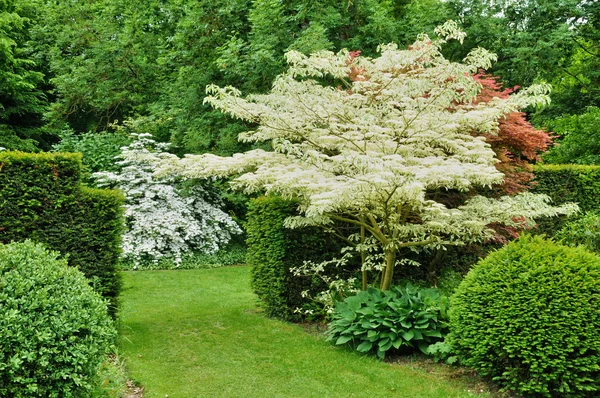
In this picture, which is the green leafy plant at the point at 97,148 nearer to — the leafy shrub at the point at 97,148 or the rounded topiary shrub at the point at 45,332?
the leafy shrub at the point at 97,148

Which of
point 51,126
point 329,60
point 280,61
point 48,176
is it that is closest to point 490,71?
point 280,61

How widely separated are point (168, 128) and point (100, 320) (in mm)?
12486

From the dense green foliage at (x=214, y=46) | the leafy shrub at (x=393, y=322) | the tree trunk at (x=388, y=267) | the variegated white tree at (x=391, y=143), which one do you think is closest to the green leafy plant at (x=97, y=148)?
the dense green foliage at (x=214, y=46)

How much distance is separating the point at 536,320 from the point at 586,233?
350cm

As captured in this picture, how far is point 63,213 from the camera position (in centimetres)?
639

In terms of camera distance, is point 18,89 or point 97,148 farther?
point 18,89

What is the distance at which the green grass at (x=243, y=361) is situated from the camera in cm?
487

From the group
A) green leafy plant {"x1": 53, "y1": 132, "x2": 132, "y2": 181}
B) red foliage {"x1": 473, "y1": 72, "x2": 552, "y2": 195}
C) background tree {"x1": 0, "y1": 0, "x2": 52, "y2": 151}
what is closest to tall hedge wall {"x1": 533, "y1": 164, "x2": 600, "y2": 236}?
red foliage {"x1": 473, "y1": 72, "x2": 552, "y2": 195}

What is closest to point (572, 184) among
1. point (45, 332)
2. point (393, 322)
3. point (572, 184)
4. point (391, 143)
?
point (572, 184)

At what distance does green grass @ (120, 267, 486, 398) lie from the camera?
4.87 meters

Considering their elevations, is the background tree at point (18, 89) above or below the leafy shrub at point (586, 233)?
above

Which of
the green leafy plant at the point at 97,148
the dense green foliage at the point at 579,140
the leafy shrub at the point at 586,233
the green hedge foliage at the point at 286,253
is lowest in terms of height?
the green hedge foliage at the point at 286,253

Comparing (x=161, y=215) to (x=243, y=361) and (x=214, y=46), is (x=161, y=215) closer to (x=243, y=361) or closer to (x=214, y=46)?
(x=214, y=46)

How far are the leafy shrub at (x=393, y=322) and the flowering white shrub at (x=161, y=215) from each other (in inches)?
303
